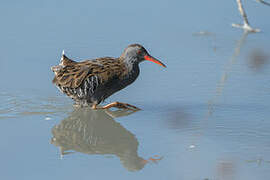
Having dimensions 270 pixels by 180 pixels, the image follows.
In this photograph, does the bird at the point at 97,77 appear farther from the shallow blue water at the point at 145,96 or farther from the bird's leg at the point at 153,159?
the bird's leg at the point at 153,159

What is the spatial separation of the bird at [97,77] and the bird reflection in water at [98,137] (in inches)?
7.2

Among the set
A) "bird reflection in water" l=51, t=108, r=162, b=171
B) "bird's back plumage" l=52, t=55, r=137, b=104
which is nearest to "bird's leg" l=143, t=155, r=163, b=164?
"bird reflection in water" l=51, t=108, r=162, b=171

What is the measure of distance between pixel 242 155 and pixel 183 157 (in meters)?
0.61

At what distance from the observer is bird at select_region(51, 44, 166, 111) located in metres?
7.05

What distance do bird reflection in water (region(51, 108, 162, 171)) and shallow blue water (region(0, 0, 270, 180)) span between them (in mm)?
12

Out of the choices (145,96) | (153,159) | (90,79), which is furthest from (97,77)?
(153,159)

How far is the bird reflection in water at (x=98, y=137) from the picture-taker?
225 inches

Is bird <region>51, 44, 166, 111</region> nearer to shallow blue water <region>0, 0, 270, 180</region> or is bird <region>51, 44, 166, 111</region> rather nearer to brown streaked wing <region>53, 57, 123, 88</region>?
brown streaked wing <region>53, 57, 123, 88</region>

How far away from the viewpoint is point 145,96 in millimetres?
7586

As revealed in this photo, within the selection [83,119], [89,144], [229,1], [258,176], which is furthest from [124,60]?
[229,1]

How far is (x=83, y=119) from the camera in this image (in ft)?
22.7

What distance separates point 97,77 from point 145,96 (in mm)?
845

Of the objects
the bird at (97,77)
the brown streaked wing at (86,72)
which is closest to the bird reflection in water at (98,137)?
the bird at (97,77)

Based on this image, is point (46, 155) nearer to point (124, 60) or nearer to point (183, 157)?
point (183, 157)
